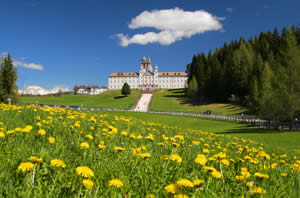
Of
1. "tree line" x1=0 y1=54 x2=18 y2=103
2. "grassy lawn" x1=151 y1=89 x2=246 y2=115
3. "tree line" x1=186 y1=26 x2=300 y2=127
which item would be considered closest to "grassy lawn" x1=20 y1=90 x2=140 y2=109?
"grassy lawn" x1=151 y1=89 x2=246 y2=115

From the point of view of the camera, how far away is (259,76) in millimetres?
56500

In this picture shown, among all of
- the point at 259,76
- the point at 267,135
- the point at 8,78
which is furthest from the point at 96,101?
the point at 267,135

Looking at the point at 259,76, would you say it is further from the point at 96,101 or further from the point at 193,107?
the point at 96,101

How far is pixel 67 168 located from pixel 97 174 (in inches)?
14.6

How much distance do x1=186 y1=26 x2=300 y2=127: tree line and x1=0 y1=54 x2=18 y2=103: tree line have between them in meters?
57.0

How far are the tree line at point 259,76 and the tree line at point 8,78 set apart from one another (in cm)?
5703

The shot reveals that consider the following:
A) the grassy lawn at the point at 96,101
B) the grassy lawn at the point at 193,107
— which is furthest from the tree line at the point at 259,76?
the grassy lawn at the point at 96,101

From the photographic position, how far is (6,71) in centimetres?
5531

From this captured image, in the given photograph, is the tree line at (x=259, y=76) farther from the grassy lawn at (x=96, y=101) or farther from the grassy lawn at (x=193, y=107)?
the grassy lawn at (x=96, y=101)

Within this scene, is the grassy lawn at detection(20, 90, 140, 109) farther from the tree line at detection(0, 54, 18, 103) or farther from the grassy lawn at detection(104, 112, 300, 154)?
the grassy lawn at detection(104, 112, 300, 154)

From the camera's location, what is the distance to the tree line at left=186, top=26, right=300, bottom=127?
28266 millimetres

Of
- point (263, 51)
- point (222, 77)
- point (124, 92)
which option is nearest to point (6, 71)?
point (124, 92)

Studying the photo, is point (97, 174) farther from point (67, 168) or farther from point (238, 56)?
point (238, 56)

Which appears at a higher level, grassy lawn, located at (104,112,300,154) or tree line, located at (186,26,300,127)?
tree line, located at (186,26,300,127)
